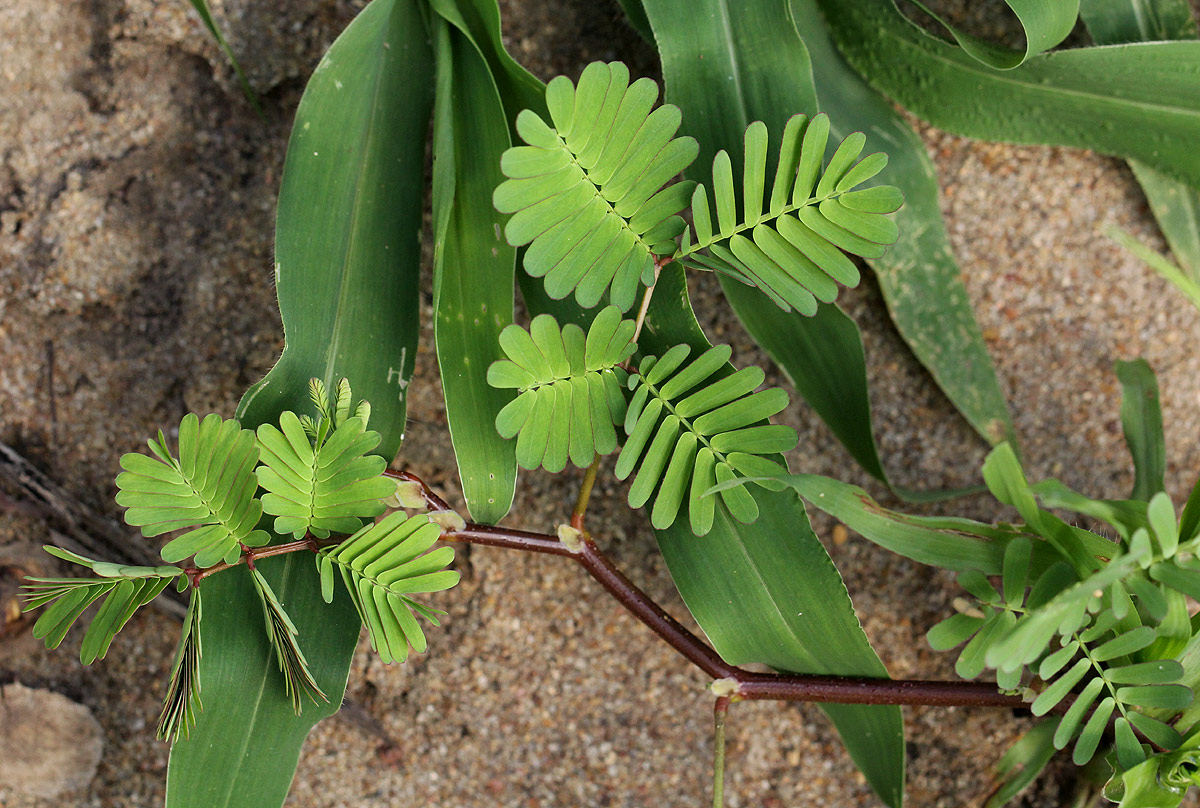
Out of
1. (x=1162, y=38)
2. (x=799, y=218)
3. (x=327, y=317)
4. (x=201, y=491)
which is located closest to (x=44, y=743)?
(x=201, y=491)

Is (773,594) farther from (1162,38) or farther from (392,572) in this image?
(1162,38)

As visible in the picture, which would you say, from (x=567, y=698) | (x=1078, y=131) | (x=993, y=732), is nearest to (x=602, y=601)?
(x=567, y=698)

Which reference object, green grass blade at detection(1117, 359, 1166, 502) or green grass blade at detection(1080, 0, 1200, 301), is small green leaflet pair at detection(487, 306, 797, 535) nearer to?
green grass blade at detection(1117, 359, 1166, 502)

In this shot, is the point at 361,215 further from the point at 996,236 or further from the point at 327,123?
the point at 996,236

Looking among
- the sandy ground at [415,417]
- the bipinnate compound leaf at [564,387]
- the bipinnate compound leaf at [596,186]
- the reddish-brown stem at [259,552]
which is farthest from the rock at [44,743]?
the bipinnate compound leaf at [596,186]

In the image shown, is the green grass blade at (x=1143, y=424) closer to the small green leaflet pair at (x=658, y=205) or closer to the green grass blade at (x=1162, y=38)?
the green grass blade at (x=1162, y=38)

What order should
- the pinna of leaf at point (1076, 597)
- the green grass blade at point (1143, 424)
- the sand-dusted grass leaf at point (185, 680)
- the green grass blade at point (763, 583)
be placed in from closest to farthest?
the pinna of leaf at point (1076, 597) → the sand-dusted grass leaf at point (185, 680) → the green grass blade at point (763, 583) → the green grass blade at point (1143, 424)
